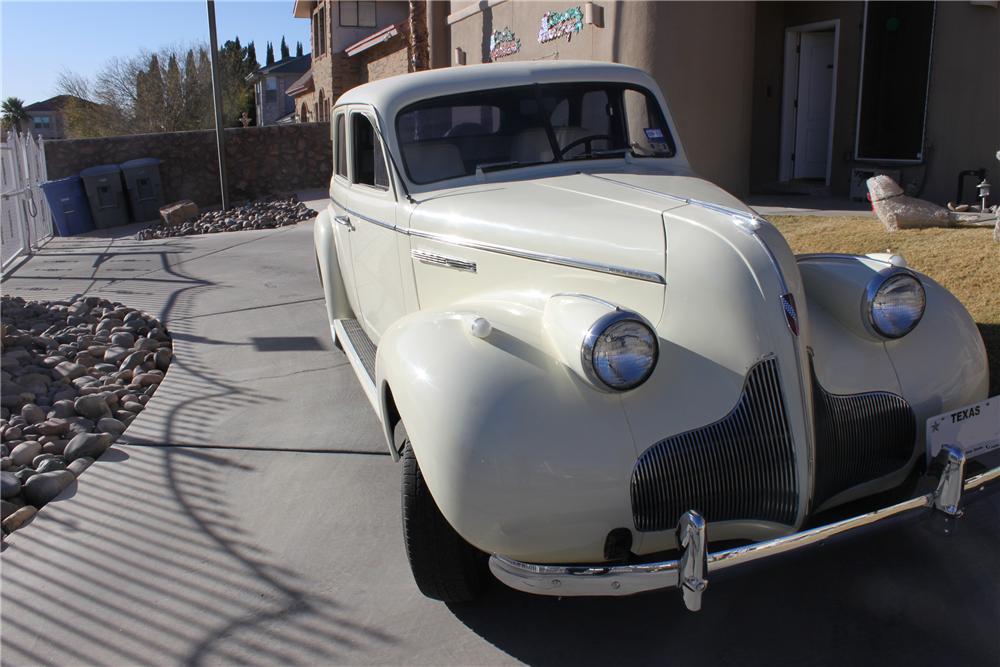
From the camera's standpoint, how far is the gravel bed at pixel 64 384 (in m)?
3.94

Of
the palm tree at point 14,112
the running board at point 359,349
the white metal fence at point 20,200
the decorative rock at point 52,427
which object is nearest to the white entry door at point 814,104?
the running board at point 359,349

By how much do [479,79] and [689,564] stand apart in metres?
2.61

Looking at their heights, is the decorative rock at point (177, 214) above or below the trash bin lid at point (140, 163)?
below

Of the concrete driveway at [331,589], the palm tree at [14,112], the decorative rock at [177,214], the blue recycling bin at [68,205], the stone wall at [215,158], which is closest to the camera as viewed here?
the concrete driveway at [331,589]

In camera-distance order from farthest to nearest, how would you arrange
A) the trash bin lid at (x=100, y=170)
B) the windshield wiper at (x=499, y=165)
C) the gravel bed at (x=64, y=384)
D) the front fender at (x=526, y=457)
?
the trash bin lid at (x=100, y=170), the gravel bed at (x=64, y=384), the windshield wiper at (x=499, y=165), the front fender at (x=526, y=457)

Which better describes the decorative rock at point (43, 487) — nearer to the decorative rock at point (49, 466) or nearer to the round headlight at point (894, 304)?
the decorative rock at point (49, 466)

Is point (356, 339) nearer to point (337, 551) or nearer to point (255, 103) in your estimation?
point (337, 551)

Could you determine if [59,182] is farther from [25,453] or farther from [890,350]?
[890,350]

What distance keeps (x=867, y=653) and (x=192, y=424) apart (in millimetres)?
3479

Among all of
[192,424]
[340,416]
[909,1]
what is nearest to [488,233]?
[340,416]

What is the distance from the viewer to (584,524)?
218 centimetres

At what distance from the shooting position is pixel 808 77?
1091 cm

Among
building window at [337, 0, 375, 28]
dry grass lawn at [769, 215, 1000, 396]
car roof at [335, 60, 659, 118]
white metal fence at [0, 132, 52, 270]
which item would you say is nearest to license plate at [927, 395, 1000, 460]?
dry grass lawn at [769, 215, 1000, 396]

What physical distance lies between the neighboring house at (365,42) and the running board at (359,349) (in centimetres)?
1216
